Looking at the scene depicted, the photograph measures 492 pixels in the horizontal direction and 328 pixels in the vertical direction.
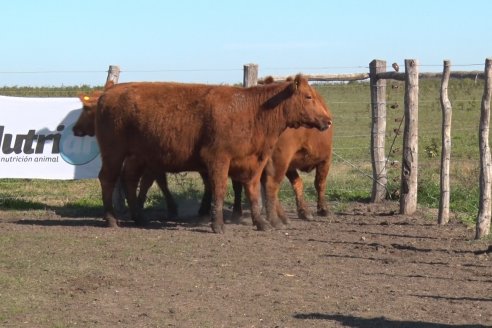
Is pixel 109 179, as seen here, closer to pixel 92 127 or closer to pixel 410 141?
pixel 92 127

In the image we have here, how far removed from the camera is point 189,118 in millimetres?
13719

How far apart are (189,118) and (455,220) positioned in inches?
160

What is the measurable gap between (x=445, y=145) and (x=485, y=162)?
1359mm

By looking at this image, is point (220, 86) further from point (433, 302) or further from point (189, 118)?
point (433, 302)

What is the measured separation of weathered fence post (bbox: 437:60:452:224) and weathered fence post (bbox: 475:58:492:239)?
52.6 inches

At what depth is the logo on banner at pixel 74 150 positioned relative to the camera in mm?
16109

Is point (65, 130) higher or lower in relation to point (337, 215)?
higher

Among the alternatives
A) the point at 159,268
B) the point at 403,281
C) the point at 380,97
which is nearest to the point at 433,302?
the point at 403,281

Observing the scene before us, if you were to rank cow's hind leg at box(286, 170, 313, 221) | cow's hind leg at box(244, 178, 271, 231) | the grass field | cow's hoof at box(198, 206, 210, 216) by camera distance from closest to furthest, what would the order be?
cow's hind leg at box(244, 178, 271, 231) → cow's hind leg at box(286, 170, 313, 221) → cow's hoof at box(198, 206, 210, 216) → the grass field

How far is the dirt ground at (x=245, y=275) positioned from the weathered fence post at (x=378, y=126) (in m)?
1.99

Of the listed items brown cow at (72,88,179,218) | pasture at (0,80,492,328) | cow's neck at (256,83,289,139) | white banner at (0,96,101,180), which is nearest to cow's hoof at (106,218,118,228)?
pasture at (0,80,492,328)

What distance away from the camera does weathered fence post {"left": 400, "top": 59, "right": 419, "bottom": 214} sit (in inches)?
592

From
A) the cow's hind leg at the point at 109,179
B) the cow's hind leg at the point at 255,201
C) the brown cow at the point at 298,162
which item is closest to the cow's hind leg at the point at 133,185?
the cow's hind leg at the point at 109,179

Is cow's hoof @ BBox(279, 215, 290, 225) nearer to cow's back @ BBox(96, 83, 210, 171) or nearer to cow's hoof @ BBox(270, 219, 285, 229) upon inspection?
cow's hoof @ BBox(270, 219, 285, 229)
